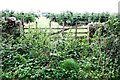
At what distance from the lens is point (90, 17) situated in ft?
24.1

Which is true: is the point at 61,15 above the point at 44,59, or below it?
above

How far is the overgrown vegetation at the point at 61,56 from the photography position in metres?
3.00

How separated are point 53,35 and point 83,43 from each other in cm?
49

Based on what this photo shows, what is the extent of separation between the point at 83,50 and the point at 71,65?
61 centimetres

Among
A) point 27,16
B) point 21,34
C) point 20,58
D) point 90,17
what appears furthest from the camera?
point 90,17

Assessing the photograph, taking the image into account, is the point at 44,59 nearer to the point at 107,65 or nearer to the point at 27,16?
the point at 107,65

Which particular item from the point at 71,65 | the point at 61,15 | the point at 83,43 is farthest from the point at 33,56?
the point at 61,15

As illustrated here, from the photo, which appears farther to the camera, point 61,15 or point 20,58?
point 61,15

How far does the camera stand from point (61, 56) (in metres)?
3.39

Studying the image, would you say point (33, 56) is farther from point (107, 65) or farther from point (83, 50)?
point (107, 65)

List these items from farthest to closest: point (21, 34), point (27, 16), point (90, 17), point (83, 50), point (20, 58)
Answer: point (90, 17)
point (27, 16)
point (21, 34)
point (83, 50)
point (20, 58)

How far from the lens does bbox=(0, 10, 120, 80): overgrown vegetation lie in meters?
3.00

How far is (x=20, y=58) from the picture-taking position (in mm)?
3258

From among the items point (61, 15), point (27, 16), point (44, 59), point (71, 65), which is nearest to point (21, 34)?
point (44, 59)
